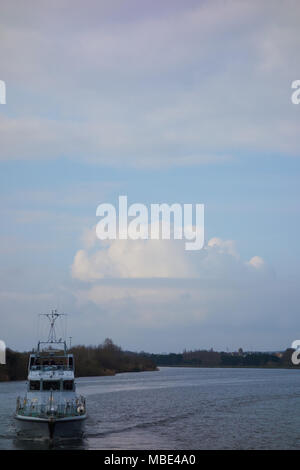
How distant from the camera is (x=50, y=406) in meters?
39.2

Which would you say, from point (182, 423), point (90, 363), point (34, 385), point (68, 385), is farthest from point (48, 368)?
point (90, 363)

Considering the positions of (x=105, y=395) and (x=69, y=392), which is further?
(x=105, y=395)

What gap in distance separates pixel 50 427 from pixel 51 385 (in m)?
6.02

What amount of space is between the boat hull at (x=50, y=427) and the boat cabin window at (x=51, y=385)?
147 inches

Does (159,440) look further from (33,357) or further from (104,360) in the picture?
(104,360)

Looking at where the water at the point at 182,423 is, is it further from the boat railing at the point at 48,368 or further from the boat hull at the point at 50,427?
the boat railing at the point at 48,368

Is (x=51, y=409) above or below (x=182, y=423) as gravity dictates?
above

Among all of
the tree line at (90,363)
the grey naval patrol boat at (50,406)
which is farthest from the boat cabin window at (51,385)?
the tree line at (90,363)

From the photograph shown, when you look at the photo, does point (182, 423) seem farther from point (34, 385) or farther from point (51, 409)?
point (51, 409)

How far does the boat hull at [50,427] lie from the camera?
37.5 metres

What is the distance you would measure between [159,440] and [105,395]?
4079 cm

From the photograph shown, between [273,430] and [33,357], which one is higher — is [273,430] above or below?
below
